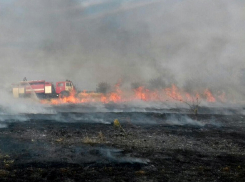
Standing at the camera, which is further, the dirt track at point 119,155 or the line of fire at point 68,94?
the line of fire at point 68,94

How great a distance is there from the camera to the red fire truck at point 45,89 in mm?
48938

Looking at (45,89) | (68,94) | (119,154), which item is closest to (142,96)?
(68,94)

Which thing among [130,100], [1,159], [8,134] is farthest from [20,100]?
[1,159]

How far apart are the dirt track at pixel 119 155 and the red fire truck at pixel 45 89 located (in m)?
29.9

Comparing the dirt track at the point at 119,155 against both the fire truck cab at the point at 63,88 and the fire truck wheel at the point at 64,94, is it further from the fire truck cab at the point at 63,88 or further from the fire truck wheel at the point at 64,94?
the fire truck cab at the point at 63,88

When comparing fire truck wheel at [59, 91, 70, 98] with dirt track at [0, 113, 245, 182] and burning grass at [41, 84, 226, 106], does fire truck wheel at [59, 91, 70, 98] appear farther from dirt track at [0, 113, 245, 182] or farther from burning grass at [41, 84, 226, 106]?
dirt track at [0, 113, 245, 182]

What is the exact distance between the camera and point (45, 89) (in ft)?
162

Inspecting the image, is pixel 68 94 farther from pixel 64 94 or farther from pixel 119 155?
pixel 119 155

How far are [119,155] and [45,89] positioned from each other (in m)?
40.8

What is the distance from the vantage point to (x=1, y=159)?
10.9 m

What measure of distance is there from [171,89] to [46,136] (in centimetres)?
4761

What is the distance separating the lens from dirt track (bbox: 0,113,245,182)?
29.8ft

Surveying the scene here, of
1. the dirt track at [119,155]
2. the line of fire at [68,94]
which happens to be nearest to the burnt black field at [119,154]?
the dirt track at [119,155]

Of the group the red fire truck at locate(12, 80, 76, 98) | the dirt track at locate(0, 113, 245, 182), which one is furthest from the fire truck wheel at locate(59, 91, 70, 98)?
the dirt track at locate(0, 113, 245, 182)
